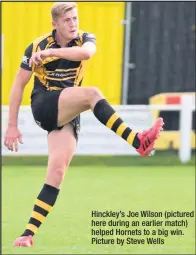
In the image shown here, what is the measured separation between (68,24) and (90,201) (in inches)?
249

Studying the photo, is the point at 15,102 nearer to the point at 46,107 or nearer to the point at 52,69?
the point at 46,107

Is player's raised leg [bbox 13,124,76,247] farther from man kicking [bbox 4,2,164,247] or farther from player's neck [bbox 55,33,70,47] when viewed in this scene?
player's neck [bbox 55,33,70,47]

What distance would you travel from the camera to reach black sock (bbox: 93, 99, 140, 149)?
6574 mm

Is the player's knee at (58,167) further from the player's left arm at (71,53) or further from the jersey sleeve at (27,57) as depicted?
the player's left arm at (71,53)

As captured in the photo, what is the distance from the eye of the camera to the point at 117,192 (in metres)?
13.4

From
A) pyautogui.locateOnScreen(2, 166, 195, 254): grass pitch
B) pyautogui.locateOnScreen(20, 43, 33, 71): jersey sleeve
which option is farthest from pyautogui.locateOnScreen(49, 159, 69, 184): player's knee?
pyautogui.locateOnScreen(2, 166, 195, 254): grass pitch

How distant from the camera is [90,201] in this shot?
12.5 m

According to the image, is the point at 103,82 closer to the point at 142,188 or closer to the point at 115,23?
the point at 115,23

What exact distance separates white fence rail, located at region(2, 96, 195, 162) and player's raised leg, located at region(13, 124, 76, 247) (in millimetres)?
9213

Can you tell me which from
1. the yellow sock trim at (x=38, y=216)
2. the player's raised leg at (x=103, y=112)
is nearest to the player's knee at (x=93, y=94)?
the player's raised leg at (x=103, y=112)

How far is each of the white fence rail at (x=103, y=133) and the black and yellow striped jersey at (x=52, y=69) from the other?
949 centimetres

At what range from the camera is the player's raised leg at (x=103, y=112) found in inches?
257

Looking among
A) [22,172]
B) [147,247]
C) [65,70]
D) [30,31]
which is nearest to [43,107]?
[65,70]

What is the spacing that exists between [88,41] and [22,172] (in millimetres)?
9206
